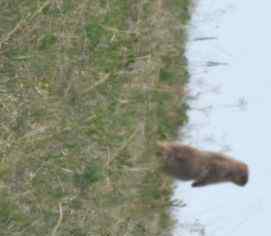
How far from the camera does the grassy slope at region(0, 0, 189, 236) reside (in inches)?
188

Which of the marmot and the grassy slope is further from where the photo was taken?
the marmot

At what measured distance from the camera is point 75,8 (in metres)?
5.22

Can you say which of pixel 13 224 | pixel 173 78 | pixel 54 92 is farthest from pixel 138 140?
pixel 13 224

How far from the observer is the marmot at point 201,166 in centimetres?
588

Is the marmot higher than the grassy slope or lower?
lower

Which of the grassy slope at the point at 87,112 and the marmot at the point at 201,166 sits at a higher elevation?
the grassy slope at the point at 87,112

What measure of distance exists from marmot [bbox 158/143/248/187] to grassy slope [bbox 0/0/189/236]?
0.55 ft

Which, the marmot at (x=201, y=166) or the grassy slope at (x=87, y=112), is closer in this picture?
the grassy slope at (x=87, y=112)

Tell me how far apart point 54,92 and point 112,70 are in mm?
665

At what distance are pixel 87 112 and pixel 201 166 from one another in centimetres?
95

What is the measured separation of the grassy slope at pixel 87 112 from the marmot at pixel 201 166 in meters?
0.17

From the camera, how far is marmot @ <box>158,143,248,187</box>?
19.3 feet

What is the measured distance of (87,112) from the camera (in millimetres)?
5309

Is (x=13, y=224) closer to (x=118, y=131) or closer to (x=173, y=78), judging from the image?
(x=118, y=131)
